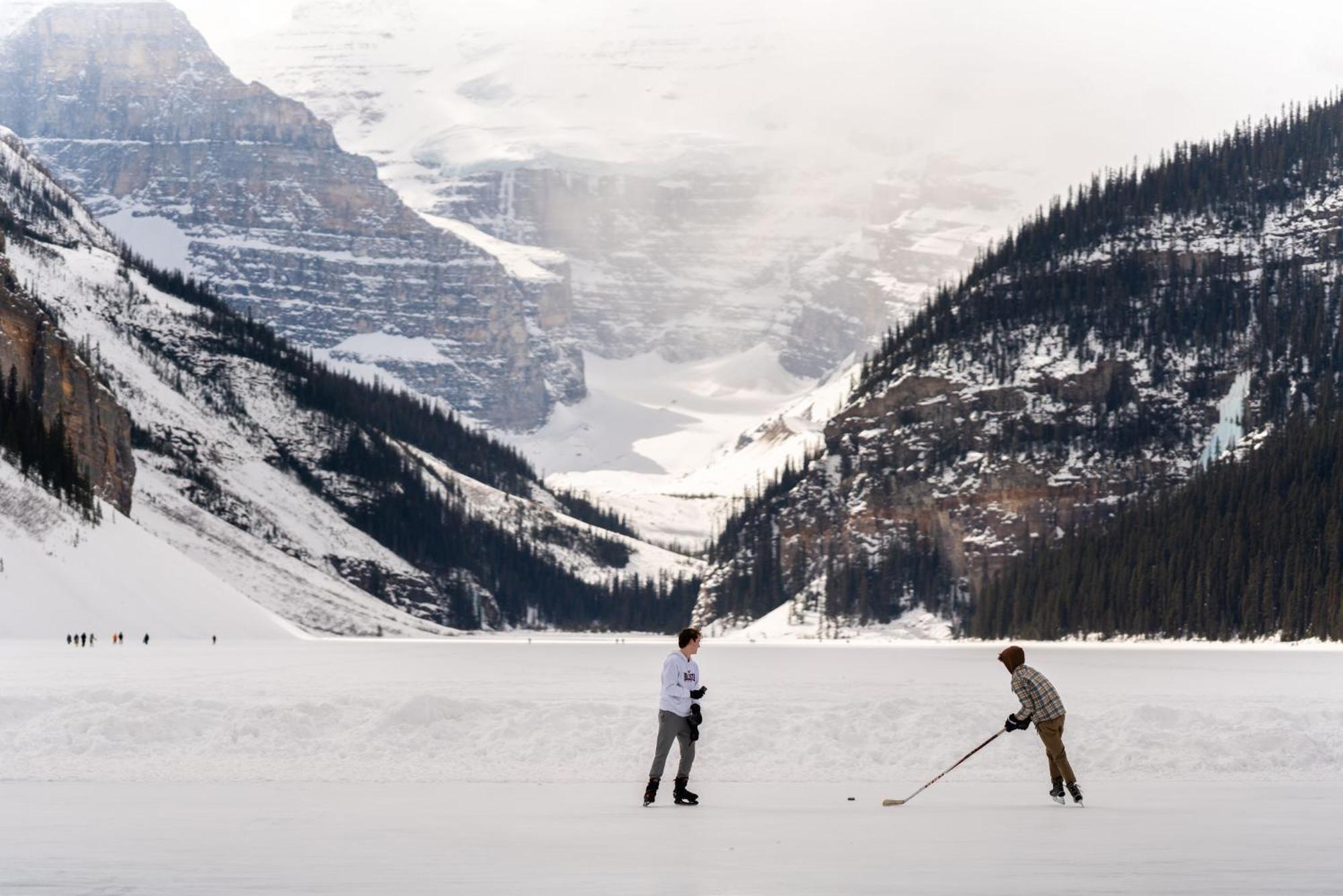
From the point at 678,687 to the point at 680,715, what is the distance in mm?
516

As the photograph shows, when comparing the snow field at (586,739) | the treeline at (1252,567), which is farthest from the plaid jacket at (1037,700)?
the treeline at (1252,567)

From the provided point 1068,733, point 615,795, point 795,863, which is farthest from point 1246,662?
point 795,863

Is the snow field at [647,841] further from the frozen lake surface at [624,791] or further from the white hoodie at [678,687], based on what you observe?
the white hoodie at [678,687]

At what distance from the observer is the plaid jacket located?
36.1 m

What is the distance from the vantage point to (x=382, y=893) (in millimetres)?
24078

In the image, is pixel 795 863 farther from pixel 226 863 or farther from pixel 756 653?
pixel 756 653

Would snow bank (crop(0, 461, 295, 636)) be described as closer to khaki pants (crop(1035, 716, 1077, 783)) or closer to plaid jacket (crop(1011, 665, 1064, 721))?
plaid jacket (crop(1011, 665, 1064, 721))

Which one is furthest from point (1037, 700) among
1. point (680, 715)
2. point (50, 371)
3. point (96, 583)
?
point (50, 371)

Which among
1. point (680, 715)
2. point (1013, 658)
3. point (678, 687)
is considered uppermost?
point (1013, 658)

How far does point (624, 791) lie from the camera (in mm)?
39156

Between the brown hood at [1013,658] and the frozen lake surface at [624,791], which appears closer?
the frozen lake surface at [624,791]

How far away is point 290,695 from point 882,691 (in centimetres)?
2079

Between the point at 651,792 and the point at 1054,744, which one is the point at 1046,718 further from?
the point at 651,792

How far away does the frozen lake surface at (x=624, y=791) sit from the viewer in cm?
2588
